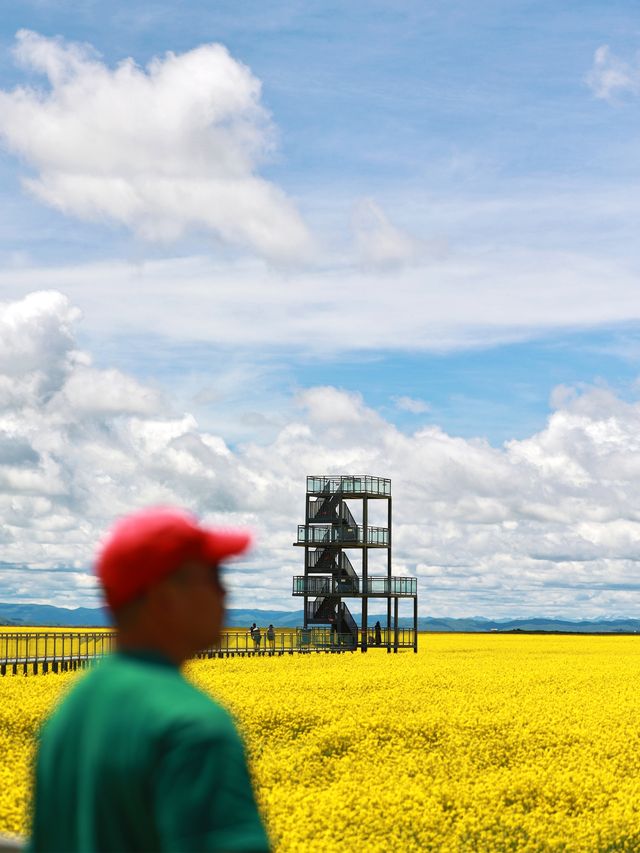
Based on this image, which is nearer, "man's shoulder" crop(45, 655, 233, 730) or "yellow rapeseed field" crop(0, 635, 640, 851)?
"man's shoulder" crop(45, 655, 233, 730)

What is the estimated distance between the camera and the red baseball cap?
9.95 feet

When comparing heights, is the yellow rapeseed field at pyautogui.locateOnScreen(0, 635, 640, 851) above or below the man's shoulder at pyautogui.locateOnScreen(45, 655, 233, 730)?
below

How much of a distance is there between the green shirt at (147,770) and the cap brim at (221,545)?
12.2 inches

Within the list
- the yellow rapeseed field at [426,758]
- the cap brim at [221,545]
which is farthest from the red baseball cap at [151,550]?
the yellow rapeseed field at [426,758]

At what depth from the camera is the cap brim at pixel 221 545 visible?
3.08 meters

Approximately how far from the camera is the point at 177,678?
9.83ft

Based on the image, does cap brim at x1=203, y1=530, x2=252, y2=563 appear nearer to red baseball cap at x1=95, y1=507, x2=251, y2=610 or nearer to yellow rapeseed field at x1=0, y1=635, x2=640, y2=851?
red baseball cap at x1=95, y1=507, x2=251, y2=610

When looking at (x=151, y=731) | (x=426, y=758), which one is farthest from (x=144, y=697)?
(x=426, y=758)

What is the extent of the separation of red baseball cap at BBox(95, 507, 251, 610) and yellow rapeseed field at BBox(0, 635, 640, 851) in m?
10.6

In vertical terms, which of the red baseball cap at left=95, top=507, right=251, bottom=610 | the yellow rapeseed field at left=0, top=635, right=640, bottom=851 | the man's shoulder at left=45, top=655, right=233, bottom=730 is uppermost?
the red baseball cap at left=95, top=507, right=251, bottom=610

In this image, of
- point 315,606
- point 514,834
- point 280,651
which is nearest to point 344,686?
point 514,834

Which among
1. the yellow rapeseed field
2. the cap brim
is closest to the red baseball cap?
the cap brim

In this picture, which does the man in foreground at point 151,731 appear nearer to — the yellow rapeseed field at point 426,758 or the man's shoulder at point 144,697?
the man's shoulder at point 144,697

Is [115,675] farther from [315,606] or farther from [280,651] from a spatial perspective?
[315,606]
